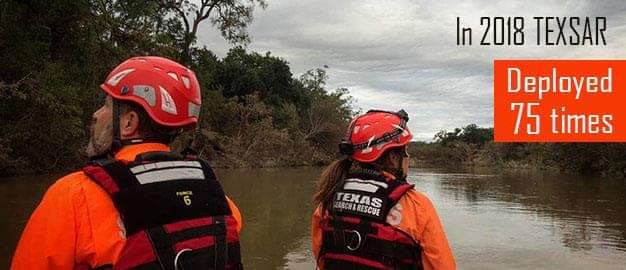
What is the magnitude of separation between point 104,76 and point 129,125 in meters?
11.7

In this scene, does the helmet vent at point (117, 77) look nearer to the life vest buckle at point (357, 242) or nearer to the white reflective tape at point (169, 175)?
the white reflective tape at point (169, 175)

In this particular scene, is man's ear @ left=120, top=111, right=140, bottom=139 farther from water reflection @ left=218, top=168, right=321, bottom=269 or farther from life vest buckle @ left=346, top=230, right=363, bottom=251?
water reflection @ left=218, top=168, right=321, bottom=269

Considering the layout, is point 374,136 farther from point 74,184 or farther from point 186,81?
point 74,184

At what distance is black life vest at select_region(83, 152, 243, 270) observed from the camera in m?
1.71

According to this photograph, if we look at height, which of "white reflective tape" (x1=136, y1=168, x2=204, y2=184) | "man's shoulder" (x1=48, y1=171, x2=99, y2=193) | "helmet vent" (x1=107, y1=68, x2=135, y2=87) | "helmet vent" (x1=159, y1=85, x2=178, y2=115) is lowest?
"man's shoulder" (x1=48, y1=171, x2=99, y2=193)

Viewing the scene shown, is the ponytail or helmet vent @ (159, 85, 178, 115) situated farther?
the ponytail

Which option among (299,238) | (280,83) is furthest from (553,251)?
(280,83)

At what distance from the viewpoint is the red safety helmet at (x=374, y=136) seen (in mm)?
3020

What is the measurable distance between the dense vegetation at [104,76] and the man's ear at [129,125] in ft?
2.41

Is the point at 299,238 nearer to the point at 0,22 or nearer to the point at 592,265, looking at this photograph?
the point at 592,265

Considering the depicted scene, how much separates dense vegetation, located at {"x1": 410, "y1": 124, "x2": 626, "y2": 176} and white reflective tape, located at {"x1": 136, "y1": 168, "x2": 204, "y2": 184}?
130 feet

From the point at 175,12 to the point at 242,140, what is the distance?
1611cm

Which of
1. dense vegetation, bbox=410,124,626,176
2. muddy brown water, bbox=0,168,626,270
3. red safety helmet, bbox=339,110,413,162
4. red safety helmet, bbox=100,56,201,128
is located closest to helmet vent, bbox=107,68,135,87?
red safety helmet, bbox=100,56,201,128

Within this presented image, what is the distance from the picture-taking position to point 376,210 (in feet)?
9.30
